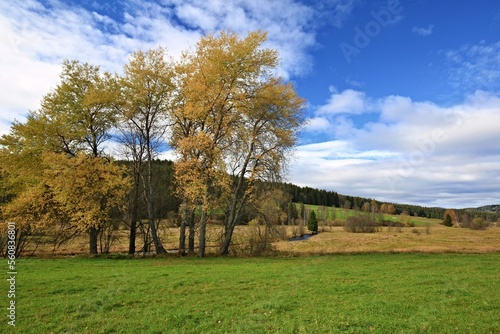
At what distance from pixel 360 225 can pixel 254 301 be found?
221ft

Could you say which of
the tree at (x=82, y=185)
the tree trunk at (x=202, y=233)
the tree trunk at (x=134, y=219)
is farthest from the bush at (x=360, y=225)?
the tree at (x=82, y=185)

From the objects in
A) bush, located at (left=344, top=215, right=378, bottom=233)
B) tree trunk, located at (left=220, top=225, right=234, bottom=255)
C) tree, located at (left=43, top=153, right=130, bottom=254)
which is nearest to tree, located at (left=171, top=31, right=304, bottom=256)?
tree trunk, located at (left=220, top=225, right=234, bottom=255)

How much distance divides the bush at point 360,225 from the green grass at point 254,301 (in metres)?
56.7

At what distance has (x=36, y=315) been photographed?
935cm

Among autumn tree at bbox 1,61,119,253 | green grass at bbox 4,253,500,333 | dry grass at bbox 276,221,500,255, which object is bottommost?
dry grass at bbox 276,221,500,255

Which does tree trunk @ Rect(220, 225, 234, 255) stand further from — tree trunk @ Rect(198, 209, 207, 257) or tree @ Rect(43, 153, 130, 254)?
tree @ Rect(43, 153, 130, 254)

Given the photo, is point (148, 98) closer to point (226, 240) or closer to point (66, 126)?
point (66, 126)

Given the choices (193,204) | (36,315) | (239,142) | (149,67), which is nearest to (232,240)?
(193,204)

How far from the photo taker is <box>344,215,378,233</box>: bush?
234 feet

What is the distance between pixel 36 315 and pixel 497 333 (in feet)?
44.3

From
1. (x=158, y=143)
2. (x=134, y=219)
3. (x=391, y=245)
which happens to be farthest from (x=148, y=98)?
(x=391, y=245)

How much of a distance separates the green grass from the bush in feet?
186

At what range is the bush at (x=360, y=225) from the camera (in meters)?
71.4

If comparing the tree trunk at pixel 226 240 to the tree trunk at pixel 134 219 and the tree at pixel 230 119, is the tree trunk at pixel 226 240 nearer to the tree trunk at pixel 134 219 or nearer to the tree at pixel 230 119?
the tree at pixel 230 119
